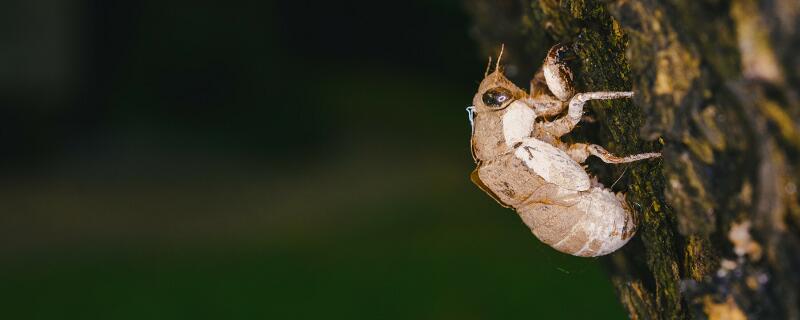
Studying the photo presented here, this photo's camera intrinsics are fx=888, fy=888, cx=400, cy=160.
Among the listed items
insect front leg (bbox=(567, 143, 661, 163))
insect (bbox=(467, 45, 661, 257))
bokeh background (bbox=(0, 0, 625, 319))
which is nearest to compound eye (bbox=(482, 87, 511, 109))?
insect (bbox=(467, 45, 661, 257))

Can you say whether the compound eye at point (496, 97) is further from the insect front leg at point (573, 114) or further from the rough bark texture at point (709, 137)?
the rough bark texture at point (709, 137)

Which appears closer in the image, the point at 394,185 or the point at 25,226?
the point at 25,226

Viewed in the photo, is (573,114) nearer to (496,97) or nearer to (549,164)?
(549,164)

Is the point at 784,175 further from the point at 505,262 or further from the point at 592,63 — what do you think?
the point at 505,262

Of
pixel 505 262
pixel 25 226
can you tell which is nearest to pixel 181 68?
pixel 25 226

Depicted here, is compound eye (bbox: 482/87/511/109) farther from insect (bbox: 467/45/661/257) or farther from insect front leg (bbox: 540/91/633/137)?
insect front leg (bbox: 540/91/633/137)

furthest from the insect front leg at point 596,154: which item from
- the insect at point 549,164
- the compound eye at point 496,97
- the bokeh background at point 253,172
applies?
the bokeh background at point 253,172
